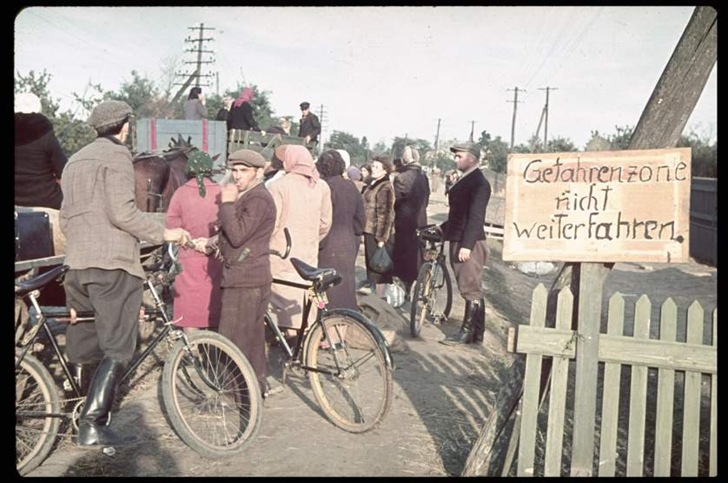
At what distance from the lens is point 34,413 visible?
4.25 metres

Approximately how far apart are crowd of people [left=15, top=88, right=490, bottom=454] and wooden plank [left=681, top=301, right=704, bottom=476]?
2777 millimetres

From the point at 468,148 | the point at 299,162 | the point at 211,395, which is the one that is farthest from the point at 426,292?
the point at 211,395

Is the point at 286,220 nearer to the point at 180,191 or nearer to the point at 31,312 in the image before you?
the point at 180,191

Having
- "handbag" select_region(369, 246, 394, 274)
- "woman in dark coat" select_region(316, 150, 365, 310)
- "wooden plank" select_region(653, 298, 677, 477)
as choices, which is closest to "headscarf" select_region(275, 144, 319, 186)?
"woman in dark coat" select_region(316, 150, 365, 310)

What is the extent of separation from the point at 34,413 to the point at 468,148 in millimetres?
4846

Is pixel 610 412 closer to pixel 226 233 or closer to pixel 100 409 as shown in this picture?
pixel 226 233

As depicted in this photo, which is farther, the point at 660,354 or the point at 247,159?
the point at 247,159

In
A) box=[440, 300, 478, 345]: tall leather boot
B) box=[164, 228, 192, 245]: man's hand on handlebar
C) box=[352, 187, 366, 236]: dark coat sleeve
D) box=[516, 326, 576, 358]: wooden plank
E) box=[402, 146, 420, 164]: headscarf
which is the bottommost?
box=[440, 300, 478, 345]: tall leather boot

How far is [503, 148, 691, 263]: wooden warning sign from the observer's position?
12.8 ft

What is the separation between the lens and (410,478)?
14.6ft

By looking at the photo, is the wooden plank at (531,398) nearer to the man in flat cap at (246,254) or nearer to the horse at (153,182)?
the man in flat cap at (246,254)

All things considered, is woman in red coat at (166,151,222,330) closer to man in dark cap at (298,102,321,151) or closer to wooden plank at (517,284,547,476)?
wooden plank at (517,284,547,476)

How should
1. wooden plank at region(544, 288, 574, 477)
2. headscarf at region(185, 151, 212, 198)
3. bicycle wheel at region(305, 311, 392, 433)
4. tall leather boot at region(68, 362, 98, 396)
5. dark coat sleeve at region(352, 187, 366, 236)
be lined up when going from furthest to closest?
dark coat sleeve at region(352, 187, 366, 236) → headscarf at region(185, 151, 212, 198) → bicycle wheel at region(305, 311, 392, 433) → tall leather boot at region(68, 362, 98, 396) → wooden plank at region(544, 288, 574, 477)

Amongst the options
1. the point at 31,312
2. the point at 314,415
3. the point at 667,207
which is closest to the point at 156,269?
the point at 31,312
